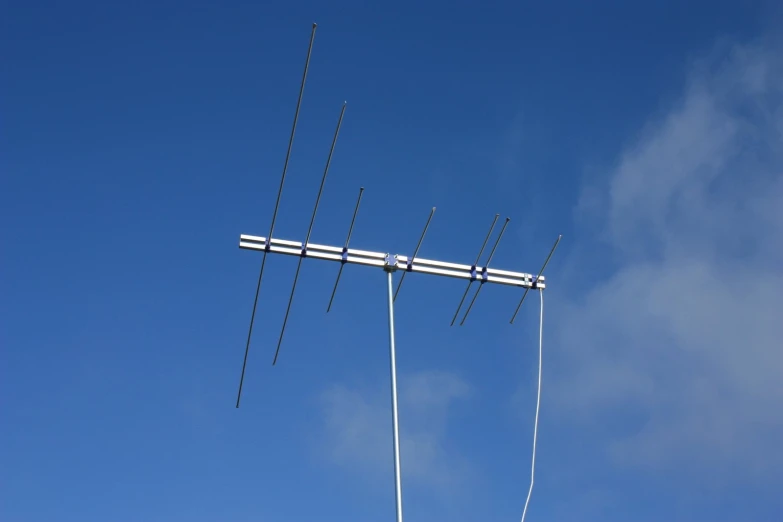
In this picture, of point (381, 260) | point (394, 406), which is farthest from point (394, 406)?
point (381, 260)

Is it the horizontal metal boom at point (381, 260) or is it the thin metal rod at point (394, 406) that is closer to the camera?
the thin metal rod at point (394, 406)

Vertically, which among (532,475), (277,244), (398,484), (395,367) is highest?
(277,244)

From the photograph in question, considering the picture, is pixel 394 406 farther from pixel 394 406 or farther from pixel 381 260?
pixel 381 260

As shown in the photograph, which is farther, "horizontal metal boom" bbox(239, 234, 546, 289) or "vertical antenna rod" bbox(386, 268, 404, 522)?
"horizontal metal boom" bbox(239, 234, 546, 289)

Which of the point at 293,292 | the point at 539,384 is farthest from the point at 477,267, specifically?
the point at 293,292

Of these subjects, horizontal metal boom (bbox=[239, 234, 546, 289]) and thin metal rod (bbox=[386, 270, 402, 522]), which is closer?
thin metal rod (bbox=[386, 270, 402, 522])

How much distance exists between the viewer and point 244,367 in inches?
537

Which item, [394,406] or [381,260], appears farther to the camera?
[381,260]

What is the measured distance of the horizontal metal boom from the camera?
494 inches

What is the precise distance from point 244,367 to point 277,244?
2261 millimetres

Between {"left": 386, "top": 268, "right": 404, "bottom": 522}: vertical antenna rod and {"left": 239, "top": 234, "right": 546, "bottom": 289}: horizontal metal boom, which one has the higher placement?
{"left": 239, "top": 234, "right": 546, "bottom": 289}: horizontal metal boom

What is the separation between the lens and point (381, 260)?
12.9 metres

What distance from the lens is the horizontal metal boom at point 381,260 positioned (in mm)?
12547
